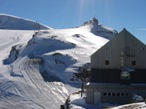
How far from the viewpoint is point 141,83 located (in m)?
43.9

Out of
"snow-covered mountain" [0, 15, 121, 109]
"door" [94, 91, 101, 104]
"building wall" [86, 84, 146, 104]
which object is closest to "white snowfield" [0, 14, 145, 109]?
"snow-covered mountain" [0, 15, 121, 109]

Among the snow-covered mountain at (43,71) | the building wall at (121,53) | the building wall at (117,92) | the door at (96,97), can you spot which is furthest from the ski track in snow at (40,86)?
the building wall at (121,53)

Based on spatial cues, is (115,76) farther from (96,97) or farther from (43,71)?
(43,71)

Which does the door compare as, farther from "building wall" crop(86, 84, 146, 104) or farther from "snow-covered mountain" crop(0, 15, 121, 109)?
"snow-covered mountain" crop(0, 15, 121, 109)

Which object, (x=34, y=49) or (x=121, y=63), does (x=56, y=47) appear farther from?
(x=121, y=63)

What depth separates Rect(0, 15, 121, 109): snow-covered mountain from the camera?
50469 millimetres

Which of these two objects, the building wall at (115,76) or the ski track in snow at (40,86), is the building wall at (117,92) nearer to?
the building wall at (115,76)

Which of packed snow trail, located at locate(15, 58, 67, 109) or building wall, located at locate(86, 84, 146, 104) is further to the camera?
packed snow trail, located at locate(15, 58, 67, 109)

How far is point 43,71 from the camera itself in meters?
72.3

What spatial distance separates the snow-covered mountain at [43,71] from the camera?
50469 millimetres

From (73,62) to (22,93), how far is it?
2819cm

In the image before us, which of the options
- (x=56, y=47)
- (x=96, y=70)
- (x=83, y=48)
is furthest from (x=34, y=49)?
(x=96, y=70)

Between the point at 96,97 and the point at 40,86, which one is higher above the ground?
the point at 40,86

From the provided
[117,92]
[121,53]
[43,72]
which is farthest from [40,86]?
[121,53]
